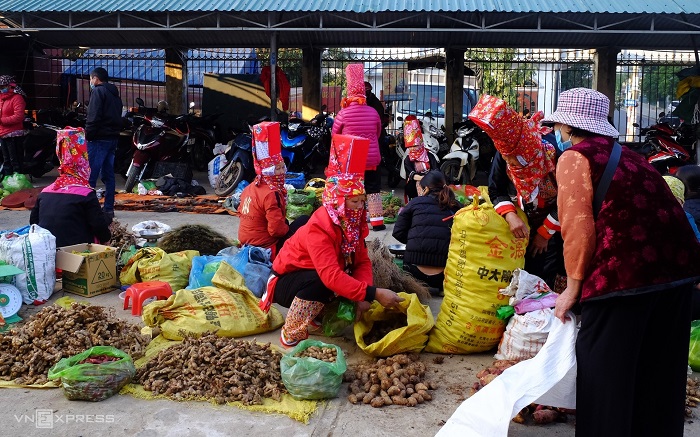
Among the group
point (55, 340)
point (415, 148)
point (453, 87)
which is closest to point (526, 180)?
point (55, 340)

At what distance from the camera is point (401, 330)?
4398mm

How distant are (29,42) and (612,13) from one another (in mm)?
9993

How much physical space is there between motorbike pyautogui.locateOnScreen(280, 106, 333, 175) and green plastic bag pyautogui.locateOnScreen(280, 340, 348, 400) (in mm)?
7939

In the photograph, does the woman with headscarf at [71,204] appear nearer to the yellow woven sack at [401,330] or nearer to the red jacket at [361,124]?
the yellow woven sack at [401,330]

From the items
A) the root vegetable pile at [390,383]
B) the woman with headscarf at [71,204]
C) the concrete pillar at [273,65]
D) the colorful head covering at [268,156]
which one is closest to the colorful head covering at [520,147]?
the root vegetable pile at [390,383]

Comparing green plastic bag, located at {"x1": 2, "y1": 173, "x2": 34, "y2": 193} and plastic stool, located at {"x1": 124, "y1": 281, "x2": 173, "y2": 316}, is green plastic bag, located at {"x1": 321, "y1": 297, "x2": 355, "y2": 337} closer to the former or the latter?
plastic stool, located at {"x1": 124, "y1": 281, "x2": 173, "y2": 316}

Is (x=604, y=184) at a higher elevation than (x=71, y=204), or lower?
higher

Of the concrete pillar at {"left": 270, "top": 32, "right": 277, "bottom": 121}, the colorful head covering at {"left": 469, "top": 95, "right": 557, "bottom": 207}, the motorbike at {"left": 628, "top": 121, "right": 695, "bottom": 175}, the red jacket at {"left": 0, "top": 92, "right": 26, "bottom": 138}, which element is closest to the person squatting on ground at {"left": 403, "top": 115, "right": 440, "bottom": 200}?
the concrete pillar at {"left": 270, "top": 32, "right": 277, "bottom": 121}

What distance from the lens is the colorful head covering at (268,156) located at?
19.7ft

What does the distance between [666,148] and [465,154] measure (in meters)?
3.38

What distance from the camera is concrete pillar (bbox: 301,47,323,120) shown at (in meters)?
14.6

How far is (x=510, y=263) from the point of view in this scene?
14.3 feet

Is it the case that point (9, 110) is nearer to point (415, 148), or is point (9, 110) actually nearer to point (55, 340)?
point (415, 148)

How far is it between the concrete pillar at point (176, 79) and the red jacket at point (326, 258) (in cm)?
1092
